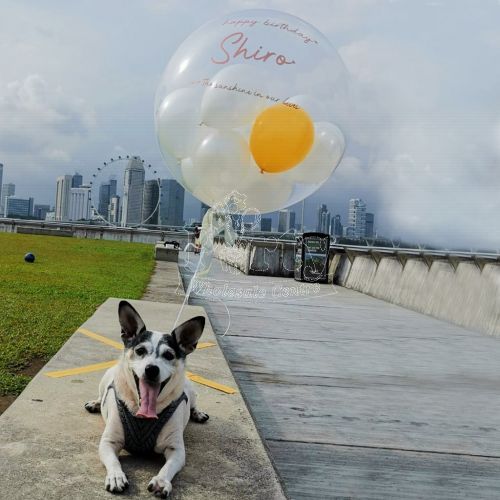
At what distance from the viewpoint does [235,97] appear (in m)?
6.47

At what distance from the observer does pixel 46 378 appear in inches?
191

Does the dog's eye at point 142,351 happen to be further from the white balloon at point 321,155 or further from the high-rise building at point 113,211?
the high-rise building at point 113,211

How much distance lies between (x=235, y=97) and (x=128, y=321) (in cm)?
377

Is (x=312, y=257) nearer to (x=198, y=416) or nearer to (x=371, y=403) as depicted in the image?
(x=371, y=403)

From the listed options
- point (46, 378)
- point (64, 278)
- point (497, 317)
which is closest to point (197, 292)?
point (64, 278)

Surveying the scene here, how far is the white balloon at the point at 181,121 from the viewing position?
6727mm

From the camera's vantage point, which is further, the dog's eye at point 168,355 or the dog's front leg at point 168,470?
the dog's eye at point 168,355

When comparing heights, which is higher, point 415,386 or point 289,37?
point 289,37

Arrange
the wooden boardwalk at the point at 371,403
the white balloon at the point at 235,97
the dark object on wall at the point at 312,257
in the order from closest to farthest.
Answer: the wooden boardwalk at the point at 371,403 → the white balloon at the point at 235,97 → the dark object on wall at the point at 312,257

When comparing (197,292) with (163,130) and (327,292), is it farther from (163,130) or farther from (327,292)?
(163,130)

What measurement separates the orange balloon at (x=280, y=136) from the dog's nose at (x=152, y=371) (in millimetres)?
3892

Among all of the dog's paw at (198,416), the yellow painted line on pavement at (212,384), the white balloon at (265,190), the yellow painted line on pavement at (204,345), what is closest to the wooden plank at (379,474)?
the dog's paw at (198,416)

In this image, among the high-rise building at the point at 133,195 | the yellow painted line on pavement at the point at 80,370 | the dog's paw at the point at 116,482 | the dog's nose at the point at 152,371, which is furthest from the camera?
the high-rise building at the point at 133,195

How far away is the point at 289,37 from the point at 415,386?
3900 mm
